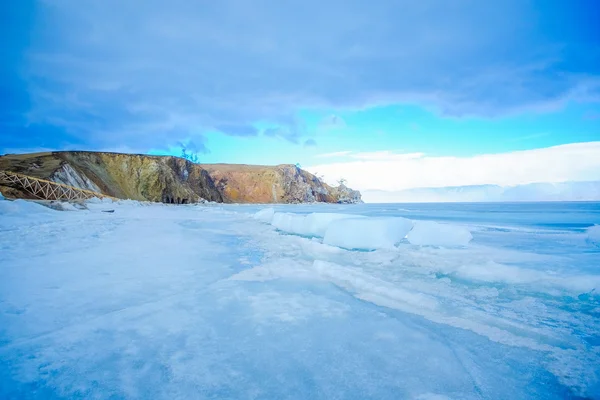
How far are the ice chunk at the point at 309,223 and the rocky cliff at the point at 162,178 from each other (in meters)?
21.0

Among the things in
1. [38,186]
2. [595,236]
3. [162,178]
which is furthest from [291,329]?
[162,178]

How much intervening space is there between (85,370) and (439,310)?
3193 millimetres

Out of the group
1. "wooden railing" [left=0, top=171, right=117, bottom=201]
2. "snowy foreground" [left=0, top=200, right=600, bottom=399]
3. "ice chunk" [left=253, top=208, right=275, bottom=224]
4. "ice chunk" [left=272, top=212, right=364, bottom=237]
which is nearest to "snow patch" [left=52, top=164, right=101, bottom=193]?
"wooden railing" [left=0, top=171, right=117, bottom=201]

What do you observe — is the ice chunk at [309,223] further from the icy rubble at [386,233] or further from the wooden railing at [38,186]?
the wooden railing at [38,186]

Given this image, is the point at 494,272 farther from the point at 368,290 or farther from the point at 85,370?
the point at 85,370

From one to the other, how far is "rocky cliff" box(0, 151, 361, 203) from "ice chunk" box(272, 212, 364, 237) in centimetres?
2103

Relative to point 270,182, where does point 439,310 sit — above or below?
below

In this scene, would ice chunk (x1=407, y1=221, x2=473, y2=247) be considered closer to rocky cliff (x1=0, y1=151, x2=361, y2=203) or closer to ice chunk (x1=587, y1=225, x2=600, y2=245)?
ice chunk (x1=587, y1=225, x2=600, y2=245)

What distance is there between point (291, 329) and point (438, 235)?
6.83 m

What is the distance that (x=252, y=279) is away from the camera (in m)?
4.34

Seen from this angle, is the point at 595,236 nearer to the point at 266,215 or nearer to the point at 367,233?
the point at 367,233

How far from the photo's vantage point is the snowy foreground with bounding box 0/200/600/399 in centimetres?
184

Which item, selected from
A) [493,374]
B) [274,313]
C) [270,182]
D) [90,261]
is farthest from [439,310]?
[270,182]

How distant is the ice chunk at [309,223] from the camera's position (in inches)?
393
